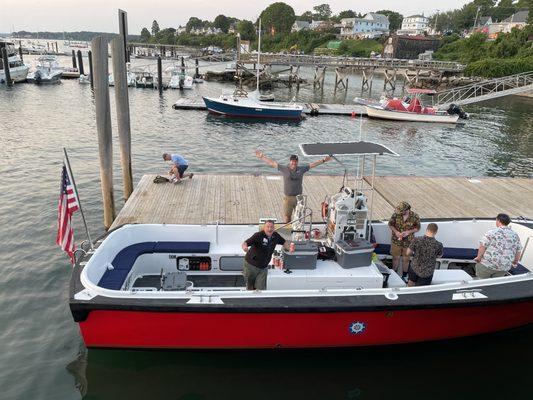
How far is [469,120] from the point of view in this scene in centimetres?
3378

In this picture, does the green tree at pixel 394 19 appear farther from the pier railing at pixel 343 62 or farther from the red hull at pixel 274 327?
the red hull at pixel 274 327

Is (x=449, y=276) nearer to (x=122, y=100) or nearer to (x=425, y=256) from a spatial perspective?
(x=425, y=256)

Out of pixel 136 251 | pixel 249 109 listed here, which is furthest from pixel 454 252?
pixel 249 109

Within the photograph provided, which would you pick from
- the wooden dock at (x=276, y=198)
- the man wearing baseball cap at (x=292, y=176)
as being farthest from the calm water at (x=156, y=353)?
the man wearing baseball cap at (x=292, y=176)

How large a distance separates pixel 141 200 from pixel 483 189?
11.3m

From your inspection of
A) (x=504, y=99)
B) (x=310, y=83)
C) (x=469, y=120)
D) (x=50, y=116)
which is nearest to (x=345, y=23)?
(x=310, y=83)

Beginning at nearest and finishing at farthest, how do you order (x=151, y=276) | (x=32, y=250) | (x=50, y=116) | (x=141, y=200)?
(x=151, y=276) < (x=32, y=250) < (x=141, y=200) < (x=50, y=116)

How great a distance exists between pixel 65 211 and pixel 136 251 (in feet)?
5.04

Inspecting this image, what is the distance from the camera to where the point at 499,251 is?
282 inches

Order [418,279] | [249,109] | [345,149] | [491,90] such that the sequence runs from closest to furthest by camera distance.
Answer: [418,279] → [345,149] → [249,109] → [491,90]

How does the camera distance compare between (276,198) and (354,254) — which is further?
(276,198)

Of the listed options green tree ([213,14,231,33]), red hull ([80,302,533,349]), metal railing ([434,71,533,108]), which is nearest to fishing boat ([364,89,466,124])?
metal railing ([434,71,533,108])

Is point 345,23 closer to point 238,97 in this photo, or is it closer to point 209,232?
point 238,97

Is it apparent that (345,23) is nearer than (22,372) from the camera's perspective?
No
